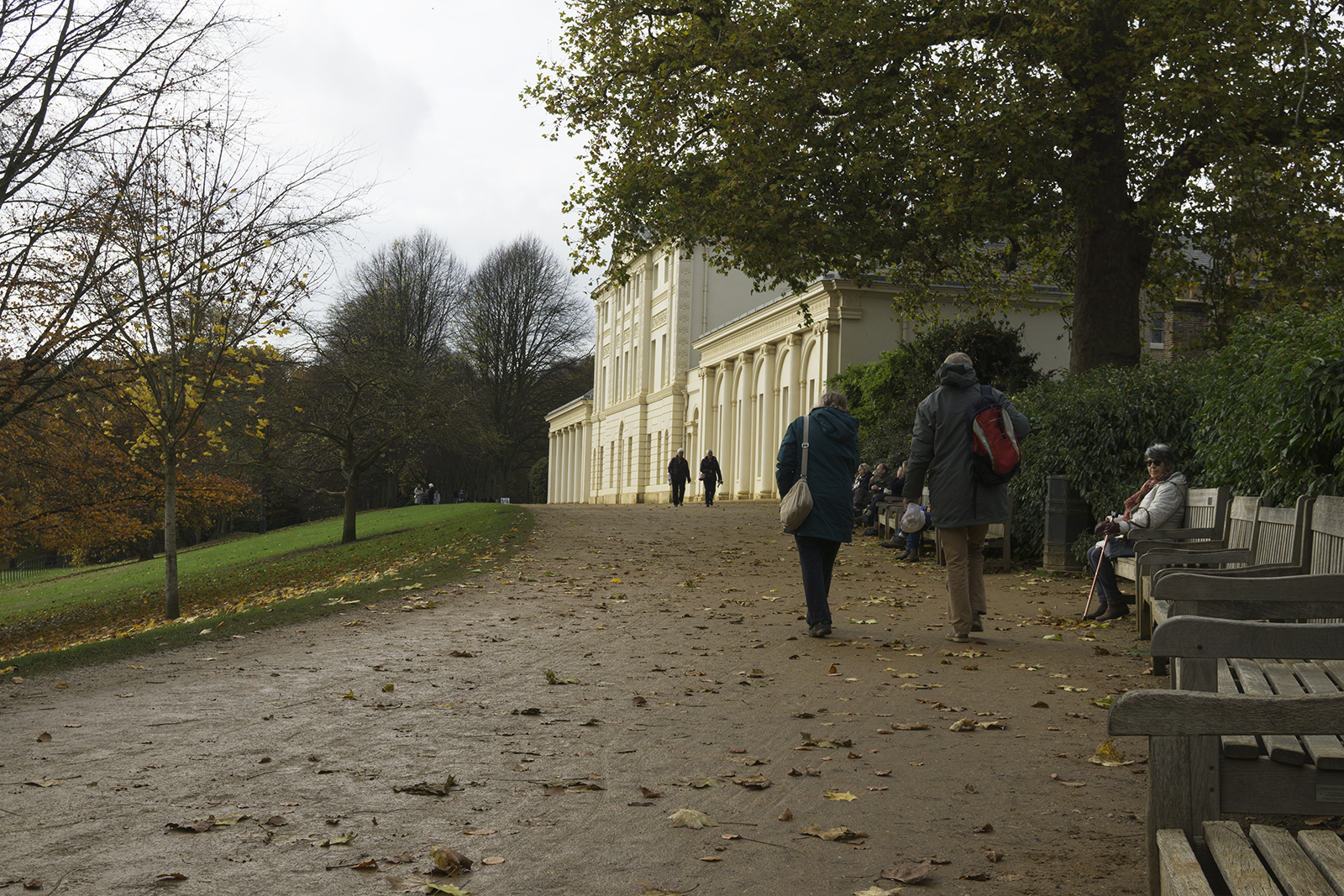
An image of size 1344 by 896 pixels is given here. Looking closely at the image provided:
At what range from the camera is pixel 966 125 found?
16172 millimetres

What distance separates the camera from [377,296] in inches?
1828

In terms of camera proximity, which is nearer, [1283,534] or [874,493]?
[1283,534]

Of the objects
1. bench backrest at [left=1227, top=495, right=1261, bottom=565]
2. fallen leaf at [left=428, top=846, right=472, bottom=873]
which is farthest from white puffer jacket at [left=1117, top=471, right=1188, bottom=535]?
fallen leaf at [left=428, top=846, right=472, bottom=873]

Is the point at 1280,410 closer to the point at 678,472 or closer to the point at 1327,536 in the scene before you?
the point at 1327,536

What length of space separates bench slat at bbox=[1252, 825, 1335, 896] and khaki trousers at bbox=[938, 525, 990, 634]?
6428 millimetres

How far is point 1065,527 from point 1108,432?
1300 mm

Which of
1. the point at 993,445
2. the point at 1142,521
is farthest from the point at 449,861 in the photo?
the point at 1142,521

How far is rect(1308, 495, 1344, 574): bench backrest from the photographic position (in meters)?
5.62

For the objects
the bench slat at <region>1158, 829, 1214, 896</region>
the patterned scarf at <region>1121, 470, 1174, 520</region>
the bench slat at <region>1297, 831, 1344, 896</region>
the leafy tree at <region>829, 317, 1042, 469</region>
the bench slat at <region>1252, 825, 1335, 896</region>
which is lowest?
the bench slat at <region>1158, 829, 1214, 896</region>

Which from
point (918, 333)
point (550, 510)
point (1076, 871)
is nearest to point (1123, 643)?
point (1076, 871)

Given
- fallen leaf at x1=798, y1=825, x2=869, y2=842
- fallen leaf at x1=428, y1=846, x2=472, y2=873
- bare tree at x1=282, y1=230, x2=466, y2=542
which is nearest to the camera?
fallen leaf at x1=428, y1=846, x2=472, y2=873

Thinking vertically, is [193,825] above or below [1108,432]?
below

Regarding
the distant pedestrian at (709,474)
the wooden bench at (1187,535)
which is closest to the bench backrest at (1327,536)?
the wooden bench at (1187,535)

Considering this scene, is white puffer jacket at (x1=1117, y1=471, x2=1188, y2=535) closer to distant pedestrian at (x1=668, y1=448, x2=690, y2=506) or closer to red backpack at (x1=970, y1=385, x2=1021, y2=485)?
red backpack at (x1=970, y1=385, x2=1021, y2=485)
